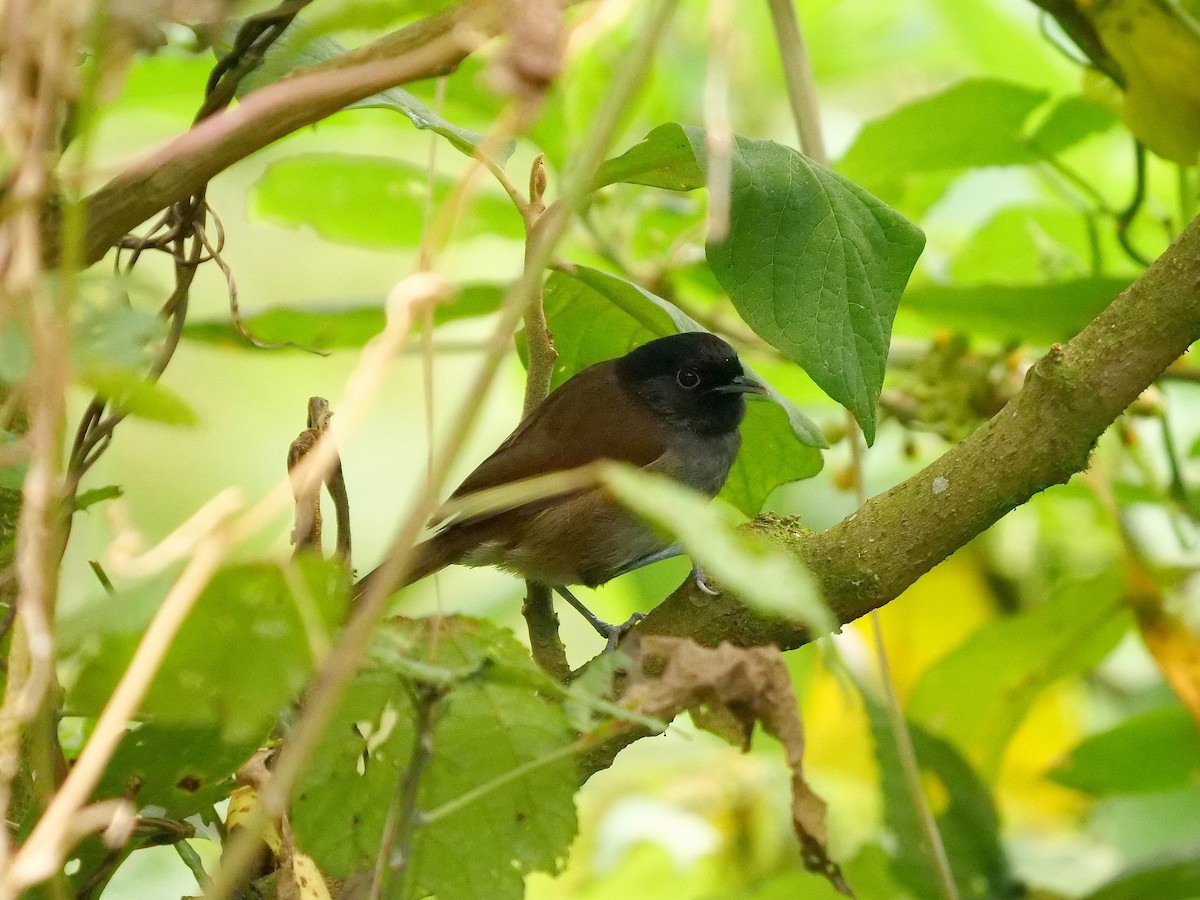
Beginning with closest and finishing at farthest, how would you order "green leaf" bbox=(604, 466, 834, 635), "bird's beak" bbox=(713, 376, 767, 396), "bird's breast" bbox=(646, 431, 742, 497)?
"green leaf" bbox=(604, 466, 834, 635) → "bird's beak" bbox=(713, 376, 767, 396) → "bird's breast" bbox=(646, 431, 742, 497)

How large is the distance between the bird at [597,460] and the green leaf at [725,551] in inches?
61.1

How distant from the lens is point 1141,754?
7.20ft

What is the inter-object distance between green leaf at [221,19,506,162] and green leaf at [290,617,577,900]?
614mm

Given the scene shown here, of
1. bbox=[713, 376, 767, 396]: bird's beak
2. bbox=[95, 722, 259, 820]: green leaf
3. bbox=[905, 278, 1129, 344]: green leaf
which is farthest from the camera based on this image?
bbox=[713, 376, 767, 396]: bird's beak

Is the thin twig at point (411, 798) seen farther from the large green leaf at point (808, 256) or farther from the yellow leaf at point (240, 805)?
the large green leaf at point (808, 256)

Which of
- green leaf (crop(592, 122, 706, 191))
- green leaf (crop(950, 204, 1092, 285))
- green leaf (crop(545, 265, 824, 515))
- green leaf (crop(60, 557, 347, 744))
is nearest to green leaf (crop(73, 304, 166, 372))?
green leaf (crop(60, 557, 347, 744))

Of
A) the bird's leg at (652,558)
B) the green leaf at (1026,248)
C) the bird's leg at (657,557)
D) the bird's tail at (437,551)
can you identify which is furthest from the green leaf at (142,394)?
the green leaf at (1026,248)

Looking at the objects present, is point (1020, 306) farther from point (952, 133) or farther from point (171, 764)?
point (171, 764)

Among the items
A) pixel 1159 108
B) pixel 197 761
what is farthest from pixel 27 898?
pixel 1159 108

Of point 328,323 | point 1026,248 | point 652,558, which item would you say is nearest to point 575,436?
point 652,558

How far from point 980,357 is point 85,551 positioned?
167 centimetres

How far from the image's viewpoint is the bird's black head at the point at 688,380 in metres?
2.96

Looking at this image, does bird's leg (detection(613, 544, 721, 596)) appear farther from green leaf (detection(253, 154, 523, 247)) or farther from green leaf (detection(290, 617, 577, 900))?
green leaf (detection(253, 154, 523, 247))

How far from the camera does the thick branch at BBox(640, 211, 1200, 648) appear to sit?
130cm
